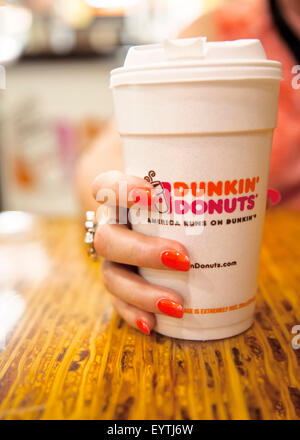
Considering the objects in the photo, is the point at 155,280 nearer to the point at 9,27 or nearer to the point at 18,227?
the point at 18,227

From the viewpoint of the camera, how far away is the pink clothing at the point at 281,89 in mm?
1229

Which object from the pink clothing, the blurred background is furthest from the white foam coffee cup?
the blurred background

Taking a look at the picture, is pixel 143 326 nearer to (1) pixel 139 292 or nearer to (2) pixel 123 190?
(1) pixel 139 292

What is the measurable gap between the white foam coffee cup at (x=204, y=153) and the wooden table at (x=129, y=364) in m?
0.05

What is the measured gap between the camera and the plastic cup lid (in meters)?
0.38

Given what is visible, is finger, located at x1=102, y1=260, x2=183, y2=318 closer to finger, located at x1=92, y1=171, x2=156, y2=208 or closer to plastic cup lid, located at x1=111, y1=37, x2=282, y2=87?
finger, located at x1=92, y1=171, x2=156, y2=208

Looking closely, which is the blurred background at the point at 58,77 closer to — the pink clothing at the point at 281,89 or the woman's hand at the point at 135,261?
the pink clothing at the point at 281,89

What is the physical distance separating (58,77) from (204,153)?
97.3 inches

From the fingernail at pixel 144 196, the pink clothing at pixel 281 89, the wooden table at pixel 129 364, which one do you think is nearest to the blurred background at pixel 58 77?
the pink clothing at pixel 281 89
